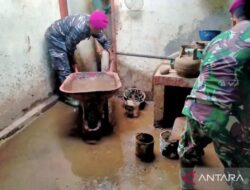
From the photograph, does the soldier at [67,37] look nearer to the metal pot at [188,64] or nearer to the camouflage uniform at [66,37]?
the camouflage uniform at [66,37]

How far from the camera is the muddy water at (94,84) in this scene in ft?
11.3

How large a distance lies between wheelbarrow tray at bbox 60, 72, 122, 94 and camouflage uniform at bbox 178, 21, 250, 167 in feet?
5.11

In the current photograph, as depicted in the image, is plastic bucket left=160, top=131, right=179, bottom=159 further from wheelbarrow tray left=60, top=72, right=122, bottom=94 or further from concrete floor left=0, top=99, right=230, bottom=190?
wheelbarrow tray left=60, top=72, right=122, bottom=94

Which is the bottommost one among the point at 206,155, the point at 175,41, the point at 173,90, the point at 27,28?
the point at 206,155

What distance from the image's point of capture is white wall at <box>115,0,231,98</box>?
3754 mm

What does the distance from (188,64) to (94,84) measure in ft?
4.10

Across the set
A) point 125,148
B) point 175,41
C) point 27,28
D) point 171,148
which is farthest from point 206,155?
point 27,28

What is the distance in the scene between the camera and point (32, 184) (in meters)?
2.65

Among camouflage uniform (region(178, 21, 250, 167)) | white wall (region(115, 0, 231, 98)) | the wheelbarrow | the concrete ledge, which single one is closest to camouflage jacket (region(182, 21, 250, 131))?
camouflage uniform (region(178, 21, 250, 167))

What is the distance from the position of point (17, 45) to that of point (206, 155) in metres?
2.76

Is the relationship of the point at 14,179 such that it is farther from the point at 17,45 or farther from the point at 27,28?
the point at 27,28

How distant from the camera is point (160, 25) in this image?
4.02 m

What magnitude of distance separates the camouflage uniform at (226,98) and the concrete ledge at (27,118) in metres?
2.43

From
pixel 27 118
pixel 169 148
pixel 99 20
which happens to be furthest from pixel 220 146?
pixel 27 118
